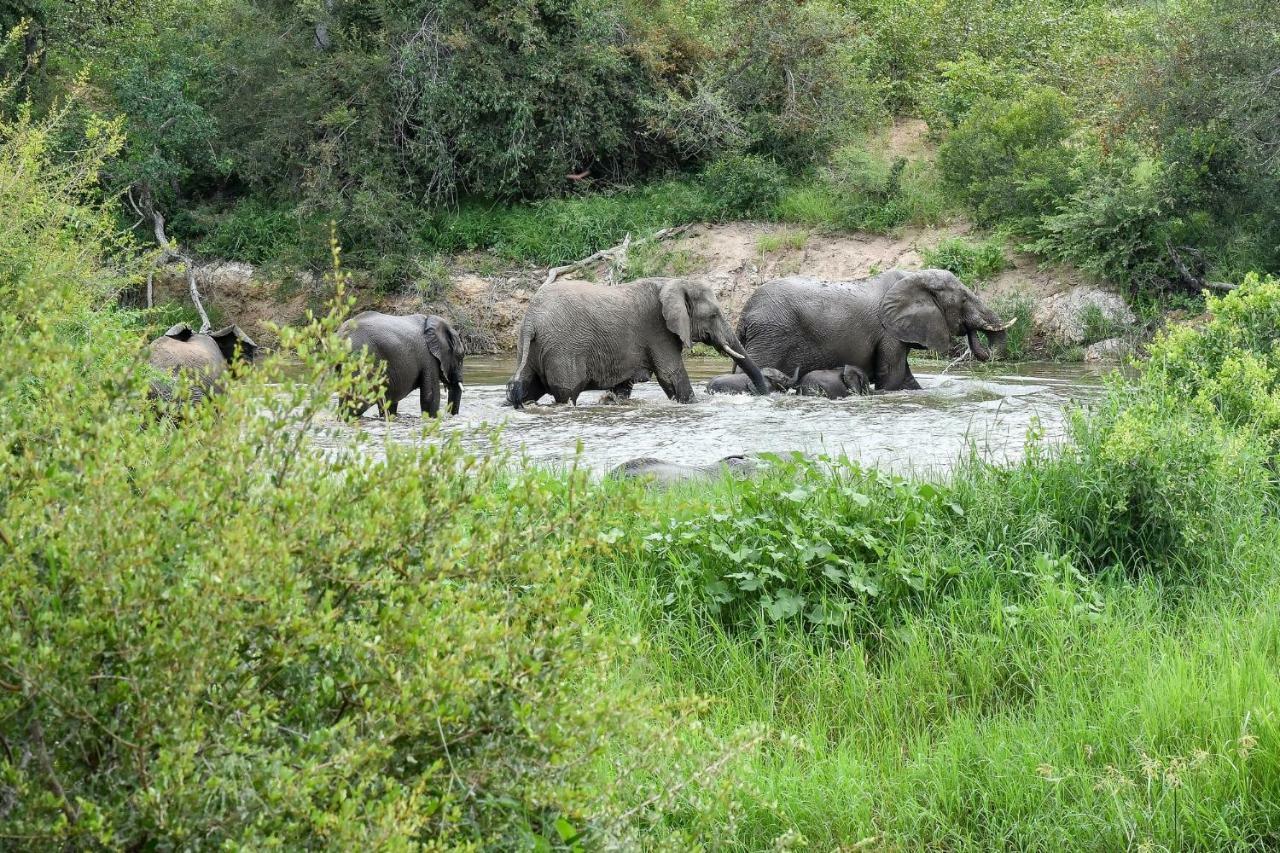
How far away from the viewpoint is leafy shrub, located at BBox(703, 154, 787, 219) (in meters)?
24.4

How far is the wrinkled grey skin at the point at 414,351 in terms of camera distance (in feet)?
40.9

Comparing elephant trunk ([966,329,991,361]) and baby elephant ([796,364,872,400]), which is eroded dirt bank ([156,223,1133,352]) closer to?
elephant trunk ([966,329,991,361])

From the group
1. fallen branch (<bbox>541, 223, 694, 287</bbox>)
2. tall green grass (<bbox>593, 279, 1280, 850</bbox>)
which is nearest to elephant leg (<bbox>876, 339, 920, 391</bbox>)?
tall green grass (<bbox>593, 279, 1280, 850</bbox>)

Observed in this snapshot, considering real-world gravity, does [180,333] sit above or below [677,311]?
above

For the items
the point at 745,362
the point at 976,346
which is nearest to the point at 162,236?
the point at 745,362

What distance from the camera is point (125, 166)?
84.1ft

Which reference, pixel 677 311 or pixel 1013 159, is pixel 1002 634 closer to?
pixel 677 311

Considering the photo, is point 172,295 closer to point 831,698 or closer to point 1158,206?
point 1158,206

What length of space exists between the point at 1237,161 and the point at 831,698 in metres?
17.6

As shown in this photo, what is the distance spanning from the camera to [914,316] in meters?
15.3

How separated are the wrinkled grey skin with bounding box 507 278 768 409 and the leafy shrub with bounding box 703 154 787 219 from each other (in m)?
10.3

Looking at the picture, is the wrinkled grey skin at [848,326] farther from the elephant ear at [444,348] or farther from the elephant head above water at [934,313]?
the elephant ear at [444,348]

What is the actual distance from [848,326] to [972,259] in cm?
656

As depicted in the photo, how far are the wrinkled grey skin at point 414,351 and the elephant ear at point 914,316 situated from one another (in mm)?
5456
